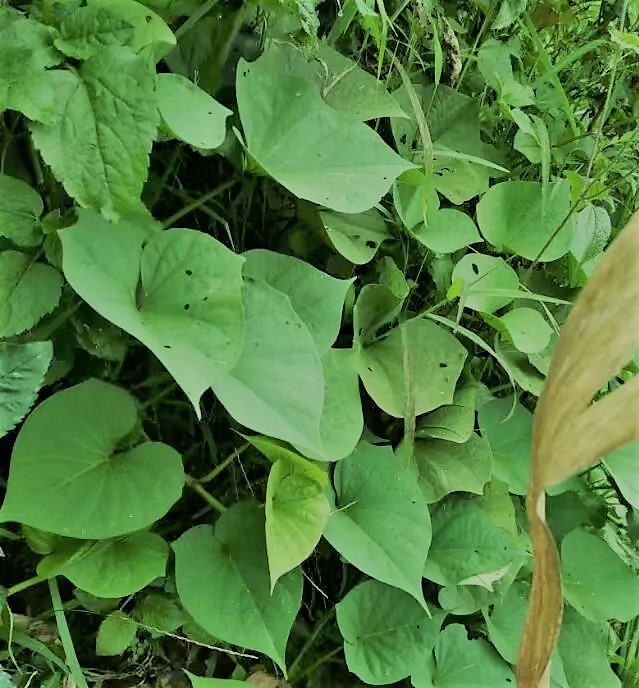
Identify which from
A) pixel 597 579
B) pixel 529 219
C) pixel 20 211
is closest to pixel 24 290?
pixel 20 211

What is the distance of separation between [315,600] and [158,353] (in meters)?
0.39

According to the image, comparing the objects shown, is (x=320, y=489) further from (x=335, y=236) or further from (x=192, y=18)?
(x=192, y=18)

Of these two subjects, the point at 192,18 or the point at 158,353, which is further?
the point at 192,18

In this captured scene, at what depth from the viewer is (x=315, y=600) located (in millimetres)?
724

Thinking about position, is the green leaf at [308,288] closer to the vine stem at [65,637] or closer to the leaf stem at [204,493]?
the leaf stem at [204,493]

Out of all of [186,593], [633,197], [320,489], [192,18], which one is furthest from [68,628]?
[633,197]

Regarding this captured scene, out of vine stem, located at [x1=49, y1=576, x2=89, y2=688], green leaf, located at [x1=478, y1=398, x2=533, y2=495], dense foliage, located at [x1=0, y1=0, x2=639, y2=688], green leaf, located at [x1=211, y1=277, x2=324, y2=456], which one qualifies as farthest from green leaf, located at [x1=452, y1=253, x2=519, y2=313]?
vine stem, located at [x1=49, y1=576, x2=89, y2=688]

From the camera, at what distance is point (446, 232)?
2.39ft

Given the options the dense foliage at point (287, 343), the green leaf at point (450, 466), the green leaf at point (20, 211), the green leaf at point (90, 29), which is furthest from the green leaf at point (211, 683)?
the green leaf at point (90, 29)

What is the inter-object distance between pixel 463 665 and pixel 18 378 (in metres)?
0.50

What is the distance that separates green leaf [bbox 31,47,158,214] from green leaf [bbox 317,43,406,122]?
237 millimetres

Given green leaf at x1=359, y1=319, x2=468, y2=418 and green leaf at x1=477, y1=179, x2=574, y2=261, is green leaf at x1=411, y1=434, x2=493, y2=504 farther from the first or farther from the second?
green leaf at x1=477, y1=179, x2=574, y2=261

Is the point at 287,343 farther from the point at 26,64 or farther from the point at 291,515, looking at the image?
the point at 26,64

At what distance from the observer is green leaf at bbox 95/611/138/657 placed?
0.59 m
